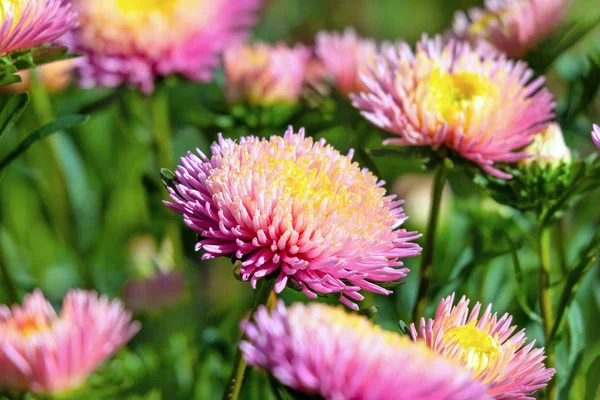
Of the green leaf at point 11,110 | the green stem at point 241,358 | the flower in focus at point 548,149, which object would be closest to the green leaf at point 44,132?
the green leaf at point 11,110

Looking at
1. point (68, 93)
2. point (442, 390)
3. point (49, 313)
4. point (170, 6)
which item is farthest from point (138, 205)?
point (442, 390)

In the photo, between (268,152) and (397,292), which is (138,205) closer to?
(397,292)

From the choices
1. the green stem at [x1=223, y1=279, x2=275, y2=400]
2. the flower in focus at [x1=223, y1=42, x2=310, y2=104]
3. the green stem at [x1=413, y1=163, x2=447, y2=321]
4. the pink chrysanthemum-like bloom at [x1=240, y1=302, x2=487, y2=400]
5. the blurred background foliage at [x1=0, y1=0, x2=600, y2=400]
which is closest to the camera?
the pink chrysanthemum-like bloom at [x1=240, y1=302, x2=487, y2=400]

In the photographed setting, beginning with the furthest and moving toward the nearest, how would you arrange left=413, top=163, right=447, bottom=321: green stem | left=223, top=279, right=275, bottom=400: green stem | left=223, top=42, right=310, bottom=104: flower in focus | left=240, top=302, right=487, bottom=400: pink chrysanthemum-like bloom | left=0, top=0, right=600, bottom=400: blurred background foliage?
left=223, top=42, right=310, bottom=104: flower in focus, left=0, top=0, right=600, bottom=400: blurred background foliage, left=413, top=163, right=447, bottom=321: green stem, left=223, top=279, right=275, bottom=400: green stem, left=240, top=302, right=487, bottom=400: pink chrysanthemum-like bloom

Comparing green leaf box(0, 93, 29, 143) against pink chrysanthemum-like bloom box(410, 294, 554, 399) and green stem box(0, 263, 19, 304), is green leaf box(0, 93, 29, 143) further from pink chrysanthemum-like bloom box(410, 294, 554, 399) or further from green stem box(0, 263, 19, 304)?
pink chrysanthemum-like bloom box(410, 294, 554, 399)

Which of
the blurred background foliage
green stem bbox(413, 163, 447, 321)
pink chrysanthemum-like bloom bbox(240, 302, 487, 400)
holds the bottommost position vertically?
the blurred background foliage

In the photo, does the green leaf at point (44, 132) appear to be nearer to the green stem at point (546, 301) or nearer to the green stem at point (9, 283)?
the green stem at point (9, 283)

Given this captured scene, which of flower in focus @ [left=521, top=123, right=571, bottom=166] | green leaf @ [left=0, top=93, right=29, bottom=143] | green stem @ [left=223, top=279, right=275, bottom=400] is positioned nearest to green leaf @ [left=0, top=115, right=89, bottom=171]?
green leaf @ [left=0, top=93, right=29, bottom=143]

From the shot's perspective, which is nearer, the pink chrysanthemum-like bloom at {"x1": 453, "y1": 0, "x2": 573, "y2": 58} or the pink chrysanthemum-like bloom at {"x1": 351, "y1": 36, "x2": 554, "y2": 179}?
the pink chrysanthemum-like bloom at {"x1": 351, "y1": 36, "x2": 554, "y2": 179}

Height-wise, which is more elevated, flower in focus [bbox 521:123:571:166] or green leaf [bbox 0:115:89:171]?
green leaf [bbox 0:115:89:171]
